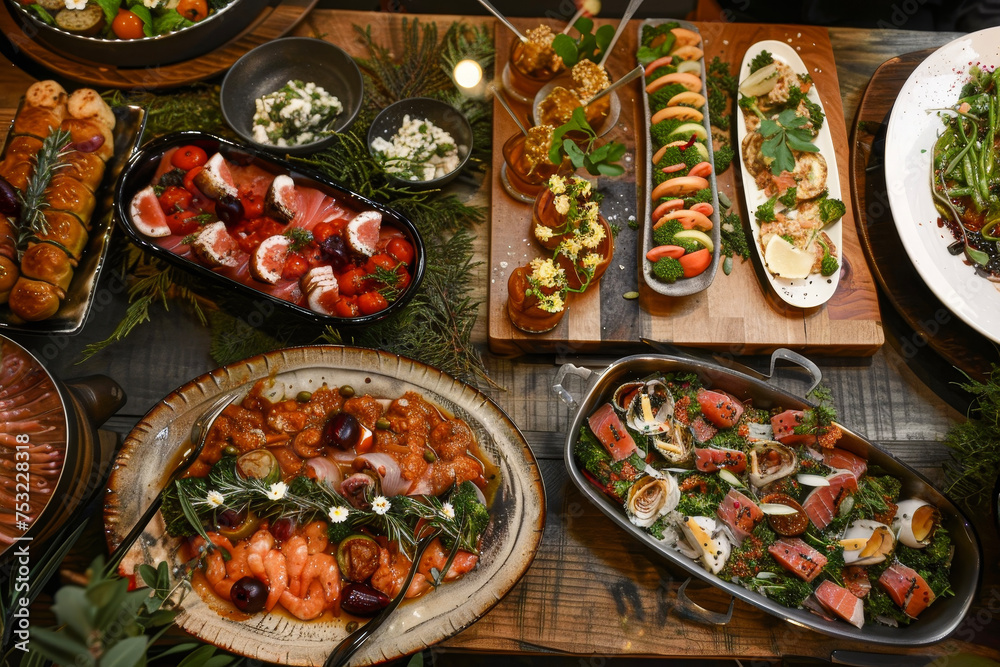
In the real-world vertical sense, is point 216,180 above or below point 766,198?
above

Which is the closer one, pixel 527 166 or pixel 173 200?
pixel 173 200

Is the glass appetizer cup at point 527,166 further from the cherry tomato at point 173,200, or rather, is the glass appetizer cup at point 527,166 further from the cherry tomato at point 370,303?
the cherry tomato at point 173,200

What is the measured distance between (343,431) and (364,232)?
28.3 inches

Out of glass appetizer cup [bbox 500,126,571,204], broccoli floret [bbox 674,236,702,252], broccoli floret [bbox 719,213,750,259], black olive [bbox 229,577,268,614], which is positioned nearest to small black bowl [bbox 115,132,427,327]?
glass appetizer cup [bbox 500,126,571,204]

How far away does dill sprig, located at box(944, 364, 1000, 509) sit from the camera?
232cm

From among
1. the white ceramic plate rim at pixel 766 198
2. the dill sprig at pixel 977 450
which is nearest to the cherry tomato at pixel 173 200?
the white ceramic plate rim at pixel 766 198

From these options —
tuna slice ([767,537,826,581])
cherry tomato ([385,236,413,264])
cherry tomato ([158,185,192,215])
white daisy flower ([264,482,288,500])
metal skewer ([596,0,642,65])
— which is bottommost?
tuna slice ([767,537,826,581])

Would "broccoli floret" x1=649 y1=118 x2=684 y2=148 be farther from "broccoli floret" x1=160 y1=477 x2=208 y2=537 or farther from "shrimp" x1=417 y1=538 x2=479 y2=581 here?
"broccoli floret" x1=160 y1=477 x2=208 y2=537

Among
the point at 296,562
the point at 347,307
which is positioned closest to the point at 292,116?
the point at 347,307

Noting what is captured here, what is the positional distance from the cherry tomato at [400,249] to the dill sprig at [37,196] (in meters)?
1.20

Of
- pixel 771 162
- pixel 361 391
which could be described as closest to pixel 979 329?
pixel 771 162

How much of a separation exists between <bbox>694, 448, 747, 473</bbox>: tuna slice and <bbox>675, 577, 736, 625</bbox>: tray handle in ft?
1.28

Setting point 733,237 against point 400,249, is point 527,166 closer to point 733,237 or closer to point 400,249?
point 400,249

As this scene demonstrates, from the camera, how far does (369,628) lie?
191cm
